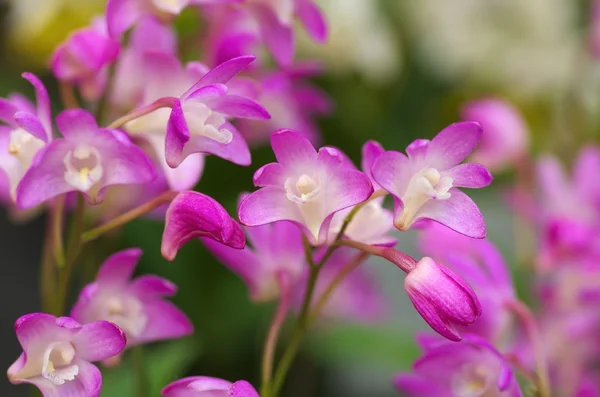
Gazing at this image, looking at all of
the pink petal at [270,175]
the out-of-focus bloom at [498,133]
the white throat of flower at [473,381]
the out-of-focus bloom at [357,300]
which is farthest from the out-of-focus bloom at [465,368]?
the out-of-focus bloom at [357,300]

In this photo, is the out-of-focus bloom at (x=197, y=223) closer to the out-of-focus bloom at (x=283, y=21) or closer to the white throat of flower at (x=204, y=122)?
the white throat of flower at (x=204, y=122)

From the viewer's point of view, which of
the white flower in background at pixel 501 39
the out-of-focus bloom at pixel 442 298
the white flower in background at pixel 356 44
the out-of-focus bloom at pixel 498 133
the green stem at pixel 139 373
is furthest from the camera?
the white flower in background at pixel 501 39

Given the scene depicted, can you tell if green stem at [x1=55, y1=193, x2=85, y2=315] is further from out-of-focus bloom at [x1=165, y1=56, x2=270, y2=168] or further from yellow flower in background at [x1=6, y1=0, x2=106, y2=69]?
yellow flower in background at [x1=6, y1=0, x2=106, y2=69]

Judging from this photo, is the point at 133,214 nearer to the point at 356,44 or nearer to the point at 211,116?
the point at 211,116

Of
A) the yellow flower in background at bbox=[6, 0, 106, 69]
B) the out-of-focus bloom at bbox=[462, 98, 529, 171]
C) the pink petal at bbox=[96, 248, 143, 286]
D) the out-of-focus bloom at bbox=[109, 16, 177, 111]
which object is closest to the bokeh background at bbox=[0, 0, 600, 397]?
the yellow flower in background at bbox=[6, 0, 106, 69]

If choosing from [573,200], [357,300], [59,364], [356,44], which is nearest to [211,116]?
[59,364]
